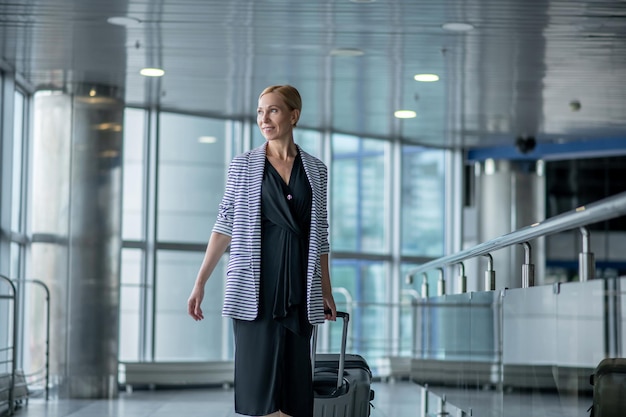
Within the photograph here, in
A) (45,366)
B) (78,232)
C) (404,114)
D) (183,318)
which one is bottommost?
(45,366)

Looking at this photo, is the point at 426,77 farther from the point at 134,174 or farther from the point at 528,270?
the point at 528,270

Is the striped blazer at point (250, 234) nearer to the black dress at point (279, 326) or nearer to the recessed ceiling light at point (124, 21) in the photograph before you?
the black dress at point (279, 326)

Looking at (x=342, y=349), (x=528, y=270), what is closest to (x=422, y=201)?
(x=342, y=349)

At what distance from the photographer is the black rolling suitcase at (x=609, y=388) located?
2412 mm

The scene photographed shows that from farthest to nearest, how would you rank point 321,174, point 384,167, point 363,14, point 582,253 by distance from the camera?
point 384,167, point 363,14, point 321,174, point 582,253

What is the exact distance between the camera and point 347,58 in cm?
923

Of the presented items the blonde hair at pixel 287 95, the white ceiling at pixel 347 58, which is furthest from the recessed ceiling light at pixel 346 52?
the blonde hair at pixel 287 95

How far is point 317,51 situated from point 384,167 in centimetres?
625

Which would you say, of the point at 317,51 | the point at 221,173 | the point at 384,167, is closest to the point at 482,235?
the point at 384,167

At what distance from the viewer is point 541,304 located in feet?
10.5

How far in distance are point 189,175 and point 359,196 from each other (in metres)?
2.92

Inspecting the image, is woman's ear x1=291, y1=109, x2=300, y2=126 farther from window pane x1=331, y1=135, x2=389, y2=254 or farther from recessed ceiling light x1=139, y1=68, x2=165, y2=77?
window pane x1=331, y1=135, x2=389, y2=254

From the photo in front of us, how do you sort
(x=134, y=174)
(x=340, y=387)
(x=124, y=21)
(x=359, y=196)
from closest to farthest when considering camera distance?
(x=340, y=387), (x=124, y=21), (x=134, y=174), (x=359, y=196)

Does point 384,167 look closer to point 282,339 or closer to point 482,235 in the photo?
point 482,235
